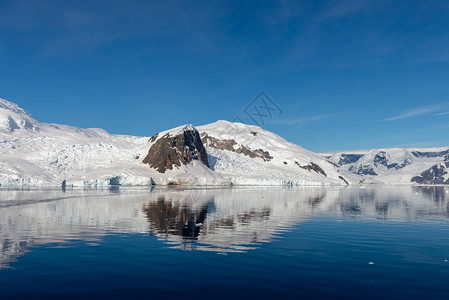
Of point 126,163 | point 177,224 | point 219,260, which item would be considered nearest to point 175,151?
point 126,163

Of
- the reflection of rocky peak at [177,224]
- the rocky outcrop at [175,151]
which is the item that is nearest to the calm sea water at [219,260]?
the reflection of rocky peak at [177,224]

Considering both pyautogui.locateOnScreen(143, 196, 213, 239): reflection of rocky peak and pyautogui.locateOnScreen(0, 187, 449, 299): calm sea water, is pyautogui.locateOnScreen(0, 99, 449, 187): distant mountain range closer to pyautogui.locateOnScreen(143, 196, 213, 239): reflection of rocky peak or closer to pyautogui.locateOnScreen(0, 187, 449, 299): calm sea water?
pyautogui.locateOnScreen(143, 196, 213, 239): reflection of rocky peak

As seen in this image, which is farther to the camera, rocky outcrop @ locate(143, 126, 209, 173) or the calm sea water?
rocky outcrop @ locate(143, 126, 209, 173)

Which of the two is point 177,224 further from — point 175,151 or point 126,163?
point 175,151

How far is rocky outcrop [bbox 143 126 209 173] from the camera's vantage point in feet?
420

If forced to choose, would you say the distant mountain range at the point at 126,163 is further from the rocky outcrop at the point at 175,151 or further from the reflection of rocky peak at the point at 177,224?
the reflection of rocky peak at the point at 177,224

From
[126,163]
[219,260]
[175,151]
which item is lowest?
[219,260]

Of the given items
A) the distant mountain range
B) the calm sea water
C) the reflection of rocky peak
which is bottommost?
the calm sea water

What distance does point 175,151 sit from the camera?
13738cm

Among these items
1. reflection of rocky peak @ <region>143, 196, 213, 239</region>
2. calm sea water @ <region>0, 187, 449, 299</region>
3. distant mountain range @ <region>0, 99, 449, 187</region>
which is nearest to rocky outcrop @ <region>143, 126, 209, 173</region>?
distant mountain range @ <region>0, 99, 449, 187</region>

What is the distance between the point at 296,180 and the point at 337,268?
148 meters

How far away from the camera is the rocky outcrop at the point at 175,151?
128 meters

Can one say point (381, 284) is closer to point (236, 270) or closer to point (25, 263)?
point (236, 270)

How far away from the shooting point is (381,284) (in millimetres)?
11102
